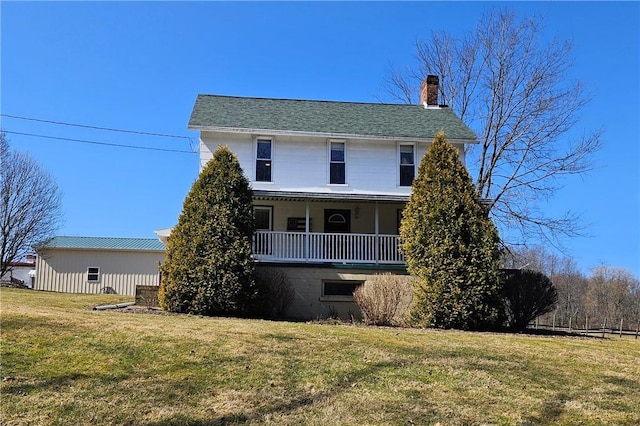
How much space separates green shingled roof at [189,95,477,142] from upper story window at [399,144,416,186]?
22.9 inches

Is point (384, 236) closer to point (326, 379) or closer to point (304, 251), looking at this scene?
point (304, 251)

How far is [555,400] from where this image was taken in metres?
7.18

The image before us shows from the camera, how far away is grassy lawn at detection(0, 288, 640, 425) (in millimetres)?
6277

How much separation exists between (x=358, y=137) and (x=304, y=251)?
4.44 meters

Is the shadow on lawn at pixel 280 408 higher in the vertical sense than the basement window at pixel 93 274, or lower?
lower

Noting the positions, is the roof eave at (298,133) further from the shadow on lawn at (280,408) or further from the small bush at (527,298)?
the shadow on lawn at (280,408)

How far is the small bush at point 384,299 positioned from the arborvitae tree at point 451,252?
433 mm

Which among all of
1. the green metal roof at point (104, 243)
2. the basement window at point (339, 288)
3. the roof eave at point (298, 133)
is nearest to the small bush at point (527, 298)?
the basement window at point (339, 288)

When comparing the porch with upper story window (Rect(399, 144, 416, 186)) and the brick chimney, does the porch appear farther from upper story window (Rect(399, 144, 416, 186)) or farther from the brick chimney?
the brick chimney

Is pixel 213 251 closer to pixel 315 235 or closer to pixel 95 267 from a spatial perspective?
pixel 315 235

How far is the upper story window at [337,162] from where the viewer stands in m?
19.9

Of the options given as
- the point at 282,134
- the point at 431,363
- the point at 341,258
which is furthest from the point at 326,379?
the point at 282,134

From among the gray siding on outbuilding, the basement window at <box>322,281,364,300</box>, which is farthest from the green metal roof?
the basement window at <box>322,281,364,300</box>

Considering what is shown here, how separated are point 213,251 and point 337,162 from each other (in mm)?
7242
